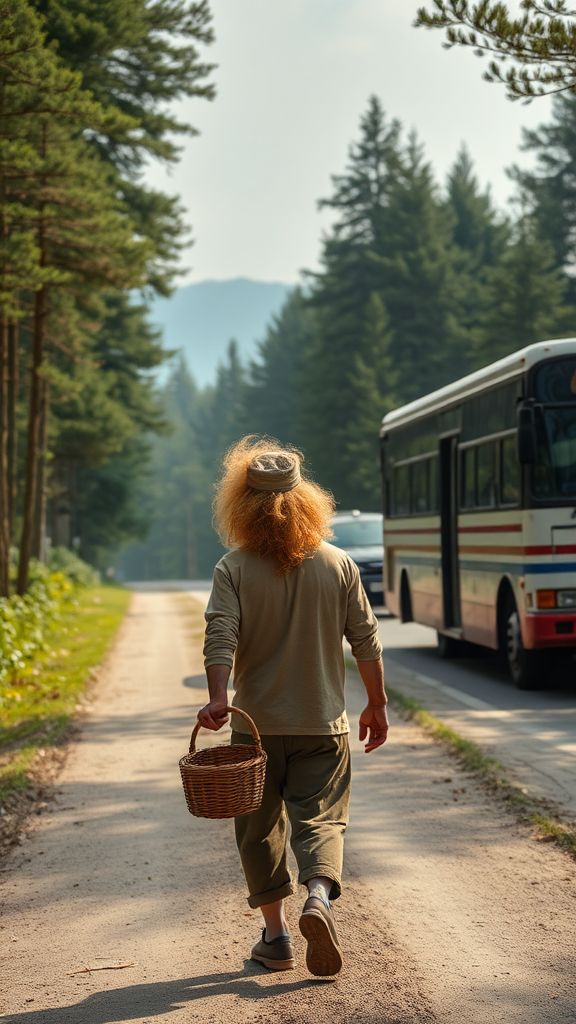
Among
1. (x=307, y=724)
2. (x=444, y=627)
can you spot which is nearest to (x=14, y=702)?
(x=444, y=627)

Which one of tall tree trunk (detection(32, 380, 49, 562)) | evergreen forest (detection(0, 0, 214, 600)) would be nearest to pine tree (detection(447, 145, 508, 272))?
evergreen forest (detection(0, 0, 214, 600))

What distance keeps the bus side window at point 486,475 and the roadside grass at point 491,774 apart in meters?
2.68

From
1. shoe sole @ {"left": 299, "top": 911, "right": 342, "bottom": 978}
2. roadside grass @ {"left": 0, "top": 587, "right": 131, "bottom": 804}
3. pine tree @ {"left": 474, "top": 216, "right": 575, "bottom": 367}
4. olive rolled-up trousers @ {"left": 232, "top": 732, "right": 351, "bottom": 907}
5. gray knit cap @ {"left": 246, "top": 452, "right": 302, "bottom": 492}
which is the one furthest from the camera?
pine tree @ {"left": 474, "top": 216, "right": 575, "bottom": 367}

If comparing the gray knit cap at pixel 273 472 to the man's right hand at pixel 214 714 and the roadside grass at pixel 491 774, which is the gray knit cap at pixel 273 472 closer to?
the man's right hand at pixel 214 714

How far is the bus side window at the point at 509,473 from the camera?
12.3 metres

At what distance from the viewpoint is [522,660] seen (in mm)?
12508

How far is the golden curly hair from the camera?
181 inches

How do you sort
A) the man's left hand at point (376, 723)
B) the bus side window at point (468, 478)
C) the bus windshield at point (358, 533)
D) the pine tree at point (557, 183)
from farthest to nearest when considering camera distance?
the pine tree at point (557, 183) → the bus windshield at point (358, 533) → the bus side window at point (468, 478) → the man's left hand at point (376, 723)

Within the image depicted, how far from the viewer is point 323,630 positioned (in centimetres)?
468

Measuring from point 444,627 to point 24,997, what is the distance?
11517 mm

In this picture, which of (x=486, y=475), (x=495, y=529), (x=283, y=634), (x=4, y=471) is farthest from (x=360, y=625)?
(x=4, y=471)

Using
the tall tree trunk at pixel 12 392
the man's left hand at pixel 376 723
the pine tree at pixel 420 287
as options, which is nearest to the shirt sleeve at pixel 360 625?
the man's left hand at pixel 376 723

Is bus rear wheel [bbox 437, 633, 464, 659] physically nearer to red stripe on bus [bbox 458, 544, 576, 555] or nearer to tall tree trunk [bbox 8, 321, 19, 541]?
red stripe on bus [bbox 458, 544, 576, 555]

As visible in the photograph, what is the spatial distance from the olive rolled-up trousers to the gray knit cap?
0.98 meters
